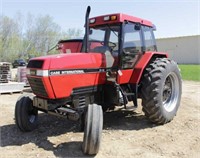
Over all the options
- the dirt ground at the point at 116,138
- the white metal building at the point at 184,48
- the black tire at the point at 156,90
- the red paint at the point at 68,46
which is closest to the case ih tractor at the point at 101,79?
the black tire at the point at 156,90

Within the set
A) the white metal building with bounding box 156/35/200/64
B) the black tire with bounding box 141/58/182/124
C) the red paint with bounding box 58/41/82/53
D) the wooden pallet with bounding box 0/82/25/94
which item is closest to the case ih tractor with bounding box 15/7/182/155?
the black tire with bounding box 141/58/182/124

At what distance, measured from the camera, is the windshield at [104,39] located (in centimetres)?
560

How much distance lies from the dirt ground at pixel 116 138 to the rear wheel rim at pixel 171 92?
349mm

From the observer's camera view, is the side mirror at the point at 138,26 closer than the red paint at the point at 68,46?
Yes

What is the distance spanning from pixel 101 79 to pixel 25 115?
1669mm

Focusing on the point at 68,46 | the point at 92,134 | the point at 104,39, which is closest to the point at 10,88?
the point at 68,46

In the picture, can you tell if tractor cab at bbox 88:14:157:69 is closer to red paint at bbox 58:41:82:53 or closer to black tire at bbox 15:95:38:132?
black tire at bbox 15:95:38:132

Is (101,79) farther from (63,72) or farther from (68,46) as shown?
(68,46)

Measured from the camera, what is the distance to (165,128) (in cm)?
556

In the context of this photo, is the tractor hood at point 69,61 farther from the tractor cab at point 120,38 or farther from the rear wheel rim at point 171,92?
the rear wheel rim at point 171,92

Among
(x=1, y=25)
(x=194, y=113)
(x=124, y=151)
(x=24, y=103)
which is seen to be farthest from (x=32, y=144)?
(x=1, y=25)

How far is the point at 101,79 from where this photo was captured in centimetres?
531

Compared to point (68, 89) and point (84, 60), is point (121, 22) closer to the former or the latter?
point (84, 60)

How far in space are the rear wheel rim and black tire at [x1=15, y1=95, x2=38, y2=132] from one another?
2926 millimetres
